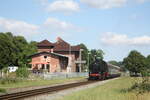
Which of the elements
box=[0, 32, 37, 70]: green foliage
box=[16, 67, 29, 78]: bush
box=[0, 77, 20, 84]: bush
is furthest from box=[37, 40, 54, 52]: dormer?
box=[0, 77, 20, 84]: bush

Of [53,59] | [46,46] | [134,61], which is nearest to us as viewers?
[53,59]

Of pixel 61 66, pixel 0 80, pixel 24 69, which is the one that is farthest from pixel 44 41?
pixel 0 80

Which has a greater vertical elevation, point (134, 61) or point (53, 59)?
point (134, 61)

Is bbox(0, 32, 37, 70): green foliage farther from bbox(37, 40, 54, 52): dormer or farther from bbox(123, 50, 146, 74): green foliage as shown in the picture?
bbox(123, 50, 146, 74): green foliage

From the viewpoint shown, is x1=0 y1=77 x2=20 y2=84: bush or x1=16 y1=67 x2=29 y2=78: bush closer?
x1=0 y1=77 x2=20 y2=84: bush

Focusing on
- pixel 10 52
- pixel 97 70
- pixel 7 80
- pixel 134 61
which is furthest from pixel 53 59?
pixel 134 61

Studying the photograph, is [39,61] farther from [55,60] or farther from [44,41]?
[44,41]

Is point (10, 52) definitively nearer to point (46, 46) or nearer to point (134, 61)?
point (46, 46)

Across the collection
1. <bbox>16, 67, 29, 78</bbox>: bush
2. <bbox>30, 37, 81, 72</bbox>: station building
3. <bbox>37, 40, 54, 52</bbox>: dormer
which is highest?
<bbox>37, 40, 54, 52</bbox>: dormer

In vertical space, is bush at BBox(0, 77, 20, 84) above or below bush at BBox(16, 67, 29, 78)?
below

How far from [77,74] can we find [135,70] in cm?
7268

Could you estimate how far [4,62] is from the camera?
220 feet

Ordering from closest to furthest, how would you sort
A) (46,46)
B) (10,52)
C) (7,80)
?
(7,80), (10,52), (46,46)

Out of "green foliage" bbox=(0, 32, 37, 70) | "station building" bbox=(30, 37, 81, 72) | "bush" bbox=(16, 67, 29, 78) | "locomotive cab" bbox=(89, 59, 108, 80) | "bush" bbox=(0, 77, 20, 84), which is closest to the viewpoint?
"bush" bbox=(0, 77, 20, 84)
